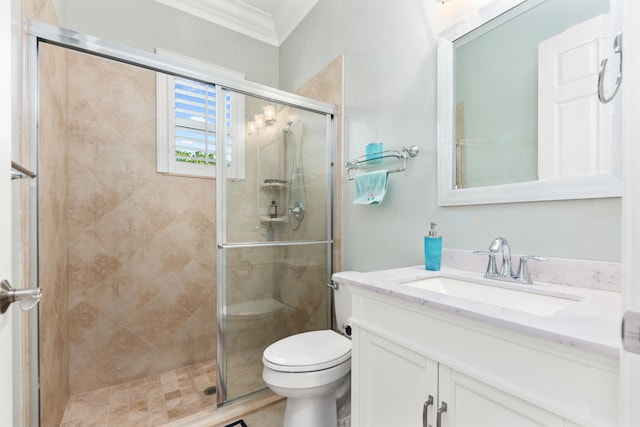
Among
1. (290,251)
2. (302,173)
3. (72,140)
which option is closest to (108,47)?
(72,140)

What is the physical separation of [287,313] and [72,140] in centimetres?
186

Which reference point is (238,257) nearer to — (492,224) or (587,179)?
(492,224)

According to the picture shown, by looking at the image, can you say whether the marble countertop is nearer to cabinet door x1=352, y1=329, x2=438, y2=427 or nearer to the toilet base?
cabinet door x1=352, y1=329, x2=438, y2=427

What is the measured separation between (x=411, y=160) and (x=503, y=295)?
776mm

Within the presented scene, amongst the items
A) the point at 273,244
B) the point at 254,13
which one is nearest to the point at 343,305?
the point at 273,244

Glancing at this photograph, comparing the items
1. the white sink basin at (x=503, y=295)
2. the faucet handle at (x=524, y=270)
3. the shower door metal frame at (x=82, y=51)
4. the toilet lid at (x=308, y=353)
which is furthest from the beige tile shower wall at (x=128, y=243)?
the faucet handle at (x=524, y=270)

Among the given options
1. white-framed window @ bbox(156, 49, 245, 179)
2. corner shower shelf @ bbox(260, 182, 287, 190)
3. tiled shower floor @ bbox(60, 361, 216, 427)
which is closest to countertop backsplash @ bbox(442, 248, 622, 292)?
corner shower shelf @ bbox(260, 182, 287, 190)

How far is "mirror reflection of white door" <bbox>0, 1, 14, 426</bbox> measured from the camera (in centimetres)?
54

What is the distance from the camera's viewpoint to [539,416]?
0.61 meters

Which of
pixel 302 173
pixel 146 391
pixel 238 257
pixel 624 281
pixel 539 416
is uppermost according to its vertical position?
pixel 302 173

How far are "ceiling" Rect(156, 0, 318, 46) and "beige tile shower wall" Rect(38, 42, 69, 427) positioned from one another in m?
1.09

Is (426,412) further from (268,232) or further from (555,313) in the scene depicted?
(268,232)

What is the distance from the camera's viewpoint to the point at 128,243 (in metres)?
2.16

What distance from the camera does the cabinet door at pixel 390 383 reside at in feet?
2.78
